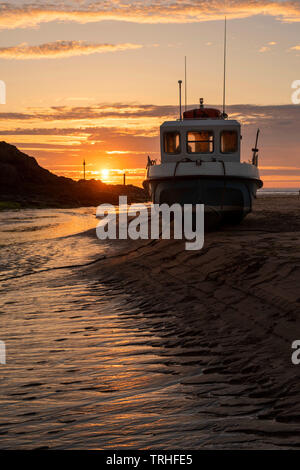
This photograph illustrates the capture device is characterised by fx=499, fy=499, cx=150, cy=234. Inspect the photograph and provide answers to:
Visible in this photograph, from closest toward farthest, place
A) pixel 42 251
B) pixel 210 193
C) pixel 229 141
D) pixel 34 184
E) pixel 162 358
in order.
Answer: pixel 162 358 → pixel 210 193 → pixel 42 251 → pixel 229 141 → pixel 34 184

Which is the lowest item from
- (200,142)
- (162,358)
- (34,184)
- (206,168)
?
(34,184)

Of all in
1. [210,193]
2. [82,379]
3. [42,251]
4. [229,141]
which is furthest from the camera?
[229,141]

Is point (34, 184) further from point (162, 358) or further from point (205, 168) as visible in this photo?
point (162, 358)

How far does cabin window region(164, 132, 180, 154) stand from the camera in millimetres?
16312

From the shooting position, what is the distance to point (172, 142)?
16406 millimetres

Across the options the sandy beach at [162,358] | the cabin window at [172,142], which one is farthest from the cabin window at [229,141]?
the sandy beach at [162,358]

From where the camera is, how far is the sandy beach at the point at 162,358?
150 inches

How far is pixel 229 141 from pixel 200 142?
93 cm

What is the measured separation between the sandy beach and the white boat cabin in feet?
21.5

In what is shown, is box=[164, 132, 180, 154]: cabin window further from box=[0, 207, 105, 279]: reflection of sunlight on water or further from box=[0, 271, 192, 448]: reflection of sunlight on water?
box=[0, 271, 192, 448]: reflection of sunlight on water

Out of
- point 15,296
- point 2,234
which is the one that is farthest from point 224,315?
point 2,234

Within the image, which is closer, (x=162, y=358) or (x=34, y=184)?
(x=162, y=358)

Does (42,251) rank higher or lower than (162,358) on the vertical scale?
lower

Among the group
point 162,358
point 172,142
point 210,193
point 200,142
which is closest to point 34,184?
point 172,142
